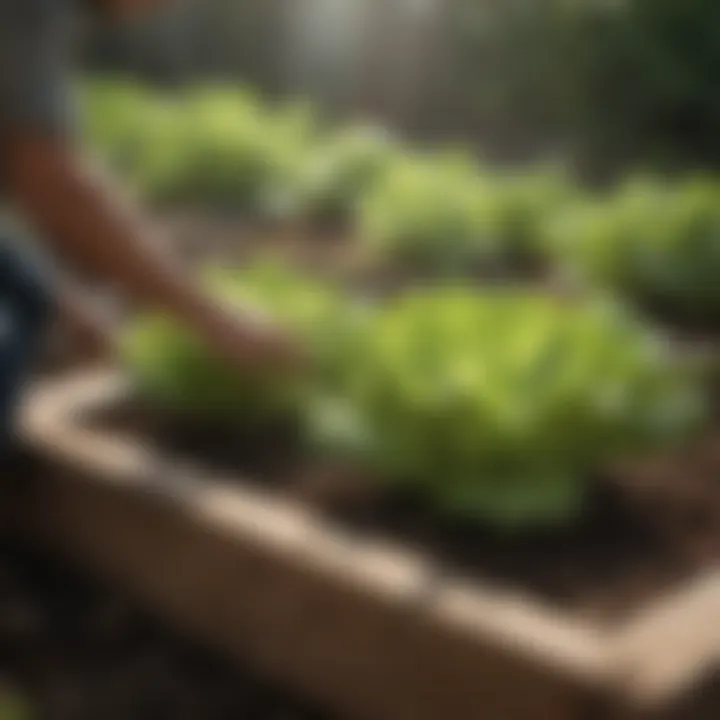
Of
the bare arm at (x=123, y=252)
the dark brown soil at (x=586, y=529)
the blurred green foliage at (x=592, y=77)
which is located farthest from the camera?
the bare arm at (x=123, y=252)

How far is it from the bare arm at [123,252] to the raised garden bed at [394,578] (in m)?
0.07

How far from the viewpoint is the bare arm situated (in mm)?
857

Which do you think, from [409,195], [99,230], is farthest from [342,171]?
[99,230]

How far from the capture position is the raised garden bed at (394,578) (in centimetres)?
68

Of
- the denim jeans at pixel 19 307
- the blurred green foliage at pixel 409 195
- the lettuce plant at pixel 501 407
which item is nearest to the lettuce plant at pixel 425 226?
the blurred green foliage at pixel 409 195

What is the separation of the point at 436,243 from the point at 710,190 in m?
0.31

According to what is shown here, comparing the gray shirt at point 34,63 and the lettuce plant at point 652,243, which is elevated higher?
the lettuce plant at point 652,243

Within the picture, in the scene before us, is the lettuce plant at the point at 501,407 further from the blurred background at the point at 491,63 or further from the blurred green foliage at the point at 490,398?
the blurred background at the point at 491,63

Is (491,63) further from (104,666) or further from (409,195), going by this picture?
(104,666)

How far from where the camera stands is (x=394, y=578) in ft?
2.42

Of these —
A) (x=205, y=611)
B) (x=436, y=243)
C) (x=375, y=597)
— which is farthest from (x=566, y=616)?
(x=436, y=243)

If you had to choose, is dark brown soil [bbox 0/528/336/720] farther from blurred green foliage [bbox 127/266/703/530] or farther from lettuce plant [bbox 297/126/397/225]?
lettuce plant [bbox 297/126/397/225]

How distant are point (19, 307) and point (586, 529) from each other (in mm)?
333

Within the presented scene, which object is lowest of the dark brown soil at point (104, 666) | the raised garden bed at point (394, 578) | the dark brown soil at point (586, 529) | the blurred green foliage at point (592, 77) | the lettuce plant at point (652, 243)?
the dark brown soil at point (104, 666)
